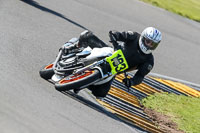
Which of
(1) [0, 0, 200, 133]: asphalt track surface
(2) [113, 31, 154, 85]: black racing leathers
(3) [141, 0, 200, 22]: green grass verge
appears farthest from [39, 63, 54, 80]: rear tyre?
(3) [141, 0, 200, 22]: green grass verge

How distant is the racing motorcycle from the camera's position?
808 centimetres

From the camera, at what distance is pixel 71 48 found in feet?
29.3

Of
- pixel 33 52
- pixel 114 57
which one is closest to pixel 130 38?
pixel 114 57

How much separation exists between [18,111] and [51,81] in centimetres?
208

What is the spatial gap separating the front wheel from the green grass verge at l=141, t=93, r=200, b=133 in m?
2.18

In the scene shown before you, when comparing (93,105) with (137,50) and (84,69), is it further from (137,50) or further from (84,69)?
(137,50)

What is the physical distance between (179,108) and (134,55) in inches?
100

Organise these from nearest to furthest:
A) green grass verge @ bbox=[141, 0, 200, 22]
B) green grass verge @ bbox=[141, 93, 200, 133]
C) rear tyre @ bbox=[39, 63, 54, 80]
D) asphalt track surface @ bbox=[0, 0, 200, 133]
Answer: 1. asphalt track surface @ bbox=[0, 0, 200, 133]
2. rear tyre @ bbox=[39, 63, 54, 80]
3. green grass verge @ bbox=[141, 93, 200, 133]
4. green grass verge @ bbox=[141, 0, 200, 22]

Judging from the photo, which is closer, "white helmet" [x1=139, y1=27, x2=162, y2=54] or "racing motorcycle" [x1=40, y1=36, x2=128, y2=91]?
"racing motorcycle" [x1=40, y1=36, x2=128, y2=91]

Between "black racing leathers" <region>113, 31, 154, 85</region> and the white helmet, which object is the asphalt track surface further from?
the white helmet

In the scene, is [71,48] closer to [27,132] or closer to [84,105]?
[84,105]

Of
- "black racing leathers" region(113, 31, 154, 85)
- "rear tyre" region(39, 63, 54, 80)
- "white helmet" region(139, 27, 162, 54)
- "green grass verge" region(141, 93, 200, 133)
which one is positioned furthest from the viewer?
"green grass verge" region(141, 93, 200, 133)

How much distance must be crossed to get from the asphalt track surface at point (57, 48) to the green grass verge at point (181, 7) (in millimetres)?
651

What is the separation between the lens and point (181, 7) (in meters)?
19.6
